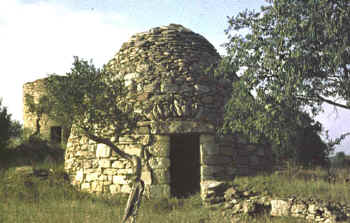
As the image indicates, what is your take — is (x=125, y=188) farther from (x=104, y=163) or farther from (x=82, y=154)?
(x=82, y=154)

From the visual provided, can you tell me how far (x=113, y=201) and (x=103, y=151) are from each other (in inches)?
60.3

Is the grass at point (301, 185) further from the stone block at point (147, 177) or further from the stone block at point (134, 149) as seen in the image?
the stone block at point (134, 149)

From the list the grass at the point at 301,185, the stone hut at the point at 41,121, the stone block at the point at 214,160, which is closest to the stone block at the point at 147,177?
the stone block at the point at 214,160

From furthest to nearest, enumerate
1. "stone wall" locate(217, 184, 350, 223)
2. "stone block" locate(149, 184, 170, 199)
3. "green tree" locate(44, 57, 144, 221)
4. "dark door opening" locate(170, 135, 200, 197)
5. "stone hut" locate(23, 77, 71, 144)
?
"stone hut" locate(23, 77, 71, 144), "dark door opening" locate(170, 135, 200, 197), "stone block" locate(149, 184, 170, 199), "green tree" locate(44, 57, 144, 221), "stone wall" locate(217, 184, 350, 223)

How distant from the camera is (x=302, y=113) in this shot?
834 cm

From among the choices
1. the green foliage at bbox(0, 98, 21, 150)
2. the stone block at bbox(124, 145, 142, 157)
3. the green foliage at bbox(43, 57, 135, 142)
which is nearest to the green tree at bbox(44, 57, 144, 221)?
the green foliage at bbox(43, 57, 135, 142)

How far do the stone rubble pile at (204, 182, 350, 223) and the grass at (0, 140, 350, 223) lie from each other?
0.66ft

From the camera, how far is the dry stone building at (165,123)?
9.45m

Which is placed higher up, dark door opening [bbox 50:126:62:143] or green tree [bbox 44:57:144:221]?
green tree [bbox 44:57:144:221]

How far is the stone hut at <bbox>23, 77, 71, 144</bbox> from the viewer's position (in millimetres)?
17578

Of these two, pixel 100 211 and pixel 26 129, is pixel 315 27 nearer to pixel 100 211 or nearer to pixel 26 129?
pixel 100 211

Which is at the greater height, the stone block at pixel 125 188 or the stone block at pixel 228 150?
the stone block at pixel 228 150

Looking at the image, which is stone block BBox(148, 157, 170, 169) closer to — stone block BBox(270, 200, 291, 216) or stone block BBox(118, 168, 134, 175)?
stone block BBox(118, 168, 134, 175)

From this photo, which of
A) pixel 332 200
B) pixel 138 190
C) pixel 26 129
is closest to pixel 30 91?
pixel 26 129
